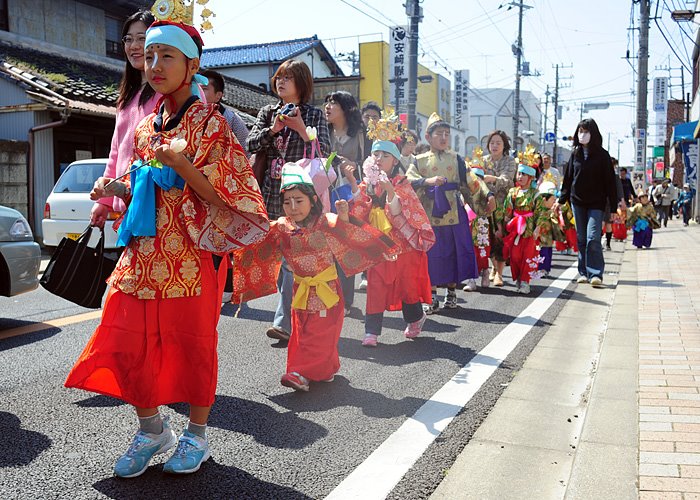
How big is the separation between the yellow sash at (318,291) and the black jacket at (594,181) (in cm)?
581

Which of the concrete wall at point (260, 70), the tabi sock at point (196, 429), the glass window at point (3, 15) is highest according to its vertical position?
the concrete wall at point (260, 70)

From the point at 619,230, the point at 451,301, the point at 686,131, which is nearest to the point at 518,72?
the point at 686,131

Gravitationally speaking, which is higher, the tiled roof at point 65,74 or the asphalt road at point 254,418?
the tiled roof at point 65,74

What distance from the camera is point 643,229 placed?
52.0 ft

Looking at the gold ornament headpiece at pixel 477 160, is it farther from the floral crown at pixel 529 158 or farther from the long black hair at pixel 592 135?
the long black hair at pixel 592 135

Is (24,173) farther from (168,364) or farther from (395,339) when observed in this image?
(168,364)

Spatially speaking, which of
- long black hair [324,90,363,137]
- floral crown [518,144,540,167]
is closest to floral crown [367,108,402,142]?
long black hair [324,90,363,137]

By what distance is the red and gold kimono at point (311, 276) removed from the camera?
4.23 m

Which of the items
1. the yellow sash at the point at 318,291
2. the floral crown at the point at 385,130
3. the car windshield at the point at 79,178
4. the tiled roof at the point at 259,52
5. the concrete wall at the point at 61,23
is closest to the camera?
the yellow sash at the point at 318,291

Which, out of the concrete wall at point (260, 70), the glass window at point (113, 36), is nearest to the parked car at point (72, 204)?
the glass window at point (113, 36)

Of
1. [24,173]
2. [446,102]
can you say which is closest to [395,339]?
[24,173]

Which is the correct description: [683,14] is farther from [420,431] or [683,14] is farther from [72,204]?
[420,431]

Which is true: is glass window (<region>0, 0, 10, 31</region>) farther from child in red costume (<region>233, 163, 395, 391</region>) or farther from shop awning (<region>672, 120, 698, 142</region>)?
shop awning (<region>672, 120, 698, 142</region>)

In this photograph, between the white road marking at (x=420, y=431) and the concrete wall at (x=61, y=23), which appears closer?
the white road marking at (x=420, y=431)
